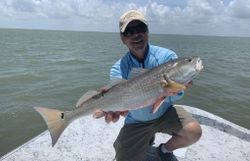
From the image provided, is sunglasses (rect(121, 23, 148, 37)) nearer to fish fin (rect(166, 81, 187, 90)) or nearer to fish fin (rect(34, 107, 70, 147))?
fish fin (rect(166, 81, 187, 90))

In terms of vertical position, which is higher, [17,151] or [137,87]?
[137,87]

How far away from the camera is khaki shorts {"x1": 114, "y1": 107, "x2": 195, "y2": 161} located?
4953 millimetres

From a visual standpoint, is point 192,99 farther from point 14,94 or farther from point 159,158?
point 159,158

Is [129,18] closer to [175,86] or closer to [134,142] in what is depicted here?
[175,86]

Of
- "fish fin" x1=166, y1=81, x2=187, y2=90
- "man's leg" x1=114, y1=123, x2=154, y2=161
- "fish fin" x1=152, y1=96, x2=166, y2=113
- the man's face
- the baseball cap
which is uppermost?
the baseball cap

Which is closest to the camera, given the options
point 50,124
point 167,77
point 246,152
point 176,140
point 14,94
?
point 167,77

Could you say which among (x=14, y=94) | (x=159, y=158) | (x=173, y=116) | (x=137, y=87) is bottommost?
(x=14, y=94)

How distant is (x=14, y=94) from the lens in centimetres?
1520

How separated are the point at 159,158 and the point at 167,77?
180 centimetres

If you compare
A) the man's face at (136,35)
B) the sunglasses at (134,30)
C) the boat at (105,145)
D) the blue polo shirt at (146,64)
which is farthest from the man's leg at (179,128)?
the sunglasses at (134,30)

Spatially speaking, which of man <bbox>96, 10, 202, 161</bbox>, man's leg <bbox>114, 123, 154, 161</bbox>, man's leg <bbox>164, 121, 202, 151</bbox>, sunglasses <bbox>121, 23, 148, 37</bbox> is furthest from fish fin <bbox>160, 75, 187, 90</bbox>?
man's leg <bbox>114, 123, 154, 161</bbox>

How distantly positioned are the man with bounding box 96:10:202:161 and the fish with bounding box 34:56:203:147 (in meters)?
0.60

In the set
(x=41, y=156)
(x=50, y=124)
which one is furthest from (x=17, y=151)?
(x=50, y=124)

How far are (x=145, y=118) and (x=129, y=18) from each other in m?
1.46
